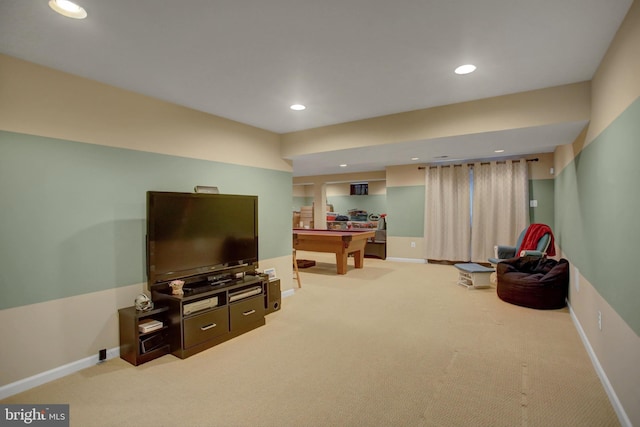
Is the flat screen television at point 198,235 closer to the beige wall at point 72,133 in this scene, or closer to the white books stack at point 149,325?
the white books stack at point 149,325

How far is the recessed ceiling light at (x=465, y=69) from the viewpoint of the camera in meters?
2.51

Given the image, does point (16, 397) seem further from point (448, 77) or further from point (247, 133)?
point (448, 77)

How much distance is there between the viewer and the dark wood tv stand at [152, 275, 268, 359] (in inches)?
110

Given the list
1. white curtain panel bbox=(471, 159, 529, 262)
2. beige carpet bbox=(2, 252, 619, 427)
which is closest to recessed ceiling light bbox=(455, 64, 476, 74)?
beige carpet bbox=(2, 252, 619, 427)

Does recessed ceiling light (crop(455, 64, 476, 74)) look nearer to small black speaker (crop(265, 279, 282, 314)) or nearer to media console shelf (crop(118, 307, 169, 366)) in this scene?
small black speaker (crop(265, 279, 282, 314))

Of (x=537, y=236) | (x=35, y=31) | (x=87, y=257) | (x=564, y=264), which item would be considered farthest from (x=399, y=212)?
(x=35, y=31)

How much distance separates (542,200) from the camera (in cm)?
604

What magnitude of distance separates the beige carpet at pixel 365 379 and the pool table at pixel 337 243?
228cm

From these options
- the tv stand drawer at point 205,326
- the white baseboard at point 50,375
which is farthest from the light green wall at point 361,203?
the white baseboard at point 50,375

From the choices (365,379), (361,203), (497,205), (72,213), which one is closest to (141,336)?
(72,213)

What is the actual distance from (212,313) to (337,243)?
345 cm

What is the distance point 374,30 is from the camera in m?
1.98

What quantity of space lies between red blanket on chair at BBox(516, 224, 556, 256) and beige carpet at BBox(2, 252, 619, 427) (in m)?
1.39

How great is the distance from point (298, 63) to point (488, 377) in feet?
9.52
